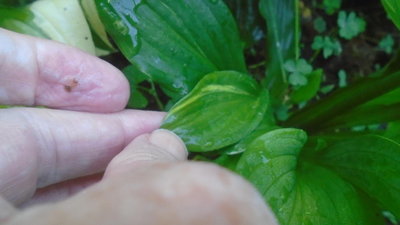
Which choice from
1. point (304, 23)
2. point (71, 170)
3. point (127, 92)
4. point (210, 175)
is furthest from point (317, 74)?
point (210, 175)

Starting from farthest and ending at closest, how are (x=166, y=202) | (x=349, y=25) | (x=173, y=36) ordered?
(x=349, y=25), (x=173, y=36), (x=166, y=202)

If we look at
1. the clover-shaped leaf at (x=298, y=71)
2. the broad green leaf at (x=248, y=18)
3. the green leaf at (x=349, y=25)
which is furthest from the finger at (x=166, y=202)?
the green leaf at (x=349, y=25)

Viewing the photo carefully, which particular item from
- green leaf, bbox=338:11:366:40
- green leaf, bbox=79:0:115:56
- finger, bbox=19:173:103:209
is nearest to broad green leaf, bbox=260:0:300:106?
green leaf, bbox=338:11:366:40

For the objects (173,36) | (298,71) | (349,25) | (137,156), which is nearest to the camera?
(137,156)

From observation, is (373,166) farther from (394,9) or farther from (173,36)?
(173,36)

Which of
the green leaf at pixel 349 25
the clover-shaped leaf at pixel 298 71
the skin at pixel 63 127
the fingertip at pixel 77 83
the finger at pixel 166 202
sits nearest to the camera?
the finger at pixel 166 202

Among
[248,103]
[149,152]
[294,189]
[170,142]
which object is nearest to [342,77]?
[248,103]

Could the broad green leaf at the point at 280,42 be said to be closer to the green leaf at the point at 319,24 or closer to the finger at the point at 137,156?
the green leaf at the point at 319,24
